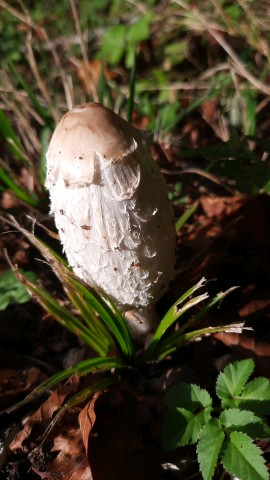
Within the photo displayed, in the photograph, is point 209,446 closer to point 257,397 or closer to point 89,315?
point 257,397

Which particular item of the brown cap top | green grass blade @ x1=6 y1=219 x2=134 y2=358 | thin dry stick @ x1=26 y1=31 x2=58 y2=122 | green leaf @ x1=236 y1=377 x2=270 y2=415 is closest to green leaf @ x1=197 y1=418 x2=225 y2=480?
green leaf @ x1=236 y1=377 x2=270 y2=415

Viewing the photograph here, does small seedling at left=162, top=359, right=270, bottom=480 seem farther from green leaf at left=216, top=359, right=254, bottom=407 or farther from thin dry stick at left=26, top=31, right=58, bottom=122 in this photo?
thin dry stick at left=26, top=31, right=58, bottom=122

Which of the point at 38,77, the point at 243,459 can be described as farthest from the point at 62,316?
the point at 38,77

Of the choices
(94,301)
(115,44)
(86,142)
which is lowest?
(94,301)

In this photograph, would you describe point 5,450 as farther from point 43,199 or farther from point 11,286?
point 43,199

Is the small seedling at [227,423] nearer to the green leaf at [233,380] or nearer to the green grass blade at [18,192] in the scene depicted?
the green leaf at [233,380]
